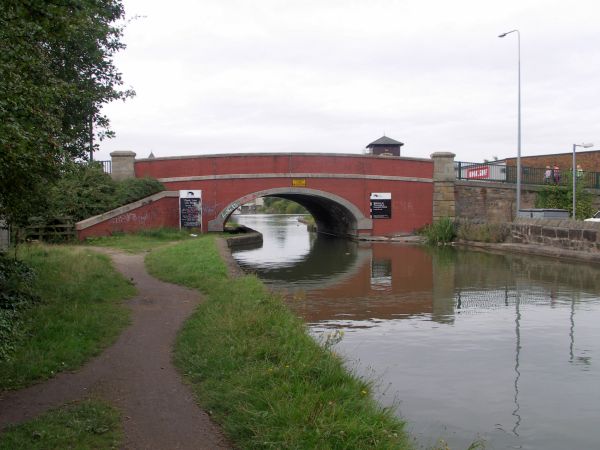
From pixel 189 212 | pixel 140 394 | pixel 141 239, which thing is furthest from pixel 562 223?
pixel 140 394

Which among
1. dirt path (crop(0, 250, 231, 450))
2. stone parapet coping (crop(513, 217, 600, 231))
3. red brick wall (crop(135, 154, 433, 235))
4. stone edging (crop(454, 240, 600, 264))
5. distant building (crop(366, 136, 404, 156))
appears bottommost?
dirt path (crop(0, 250, 231, 450))

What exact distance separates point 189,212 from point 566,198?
55.7ft

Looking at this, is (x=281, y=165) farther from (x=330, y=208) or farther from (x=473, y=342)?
(x=473, y=342)

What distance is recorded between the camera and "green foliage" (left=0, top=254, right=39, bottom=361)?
6.23 meters

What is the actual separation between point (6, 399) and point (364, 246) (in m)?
20.0

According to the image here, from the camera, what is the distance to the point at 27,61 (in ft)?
16.5

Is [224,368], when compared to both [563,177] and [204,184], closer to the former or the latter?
[204,184]

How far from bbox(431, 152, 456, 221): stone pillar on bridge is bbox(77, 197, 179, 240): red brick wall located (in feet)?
39.4

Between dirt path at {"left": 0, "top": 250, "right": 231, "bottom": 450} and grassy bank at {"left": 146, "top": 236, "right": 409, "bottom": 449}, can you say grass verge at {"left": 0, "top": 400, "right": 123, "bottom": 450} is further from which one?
grassy bank at {"left": 146, "top": 236, "right": 409, "bottom": 449}

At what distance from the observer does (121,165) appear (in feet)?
81.6

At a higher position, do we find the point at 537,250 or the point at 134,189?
the point at 134,189

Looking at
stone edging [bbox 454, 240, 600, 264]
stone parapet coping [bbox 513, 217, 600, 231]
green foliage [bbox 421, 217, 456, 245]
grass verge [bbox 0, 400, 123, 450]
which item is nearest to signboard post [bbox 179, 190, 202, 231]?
green foliage [bbox 421, 217, 456, 245]

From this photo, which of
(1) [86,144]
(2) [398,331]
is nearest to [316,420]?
(2) [398,331]

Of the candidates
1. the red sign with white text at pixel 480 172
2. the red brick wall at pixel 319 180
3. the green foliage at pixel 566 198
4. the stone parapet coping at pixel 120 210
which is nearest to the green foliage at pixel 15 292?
the stone parapet coping at pixel 120 210
